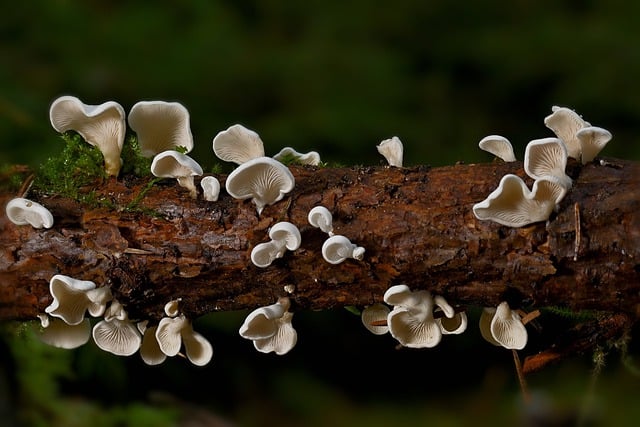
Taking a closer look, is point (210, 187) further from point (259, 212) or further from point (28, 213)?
point (28, 213)

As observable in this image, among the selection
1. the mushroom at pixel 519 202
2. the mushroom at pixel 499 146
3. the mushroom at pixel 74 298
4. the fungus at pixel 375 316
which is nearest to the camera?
the mushroom at pixel 519 202

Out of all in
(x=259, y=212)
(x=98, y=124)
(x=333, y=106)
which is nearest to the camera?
(x=259, y=212)

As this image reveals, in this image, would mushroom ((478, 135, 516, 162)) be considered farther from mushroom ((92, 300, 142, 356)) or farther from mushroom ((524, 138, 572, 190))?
mushroom ((92, 300, 142, 356))

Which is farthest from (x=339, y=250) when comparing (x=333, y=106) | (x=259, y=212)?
(x=333, y=106)

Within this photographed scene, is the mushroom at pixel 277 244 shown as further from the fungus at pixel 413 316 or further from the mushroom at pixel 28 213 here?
the mushroom at pixel 28 213

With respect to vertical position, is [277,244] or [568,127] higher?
[568,127]

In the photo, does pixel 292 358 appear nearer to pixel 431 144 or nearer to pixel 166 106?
pixel 431 144

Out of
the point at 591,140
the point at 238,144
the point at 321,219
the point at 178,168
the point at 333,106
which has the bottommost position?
the point at 321,219


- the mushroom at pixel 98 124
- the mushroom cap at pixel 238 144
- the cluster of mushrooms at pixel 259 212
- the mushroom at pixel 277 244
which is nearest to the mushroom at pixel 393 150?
the cluster of mushrooms at pixel 259 212
